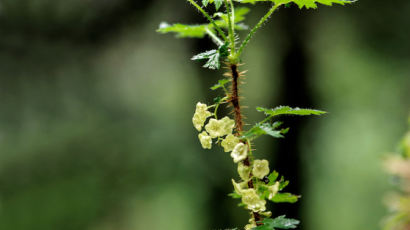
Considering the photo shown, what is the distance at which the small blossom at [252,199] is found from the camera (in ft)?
2.79

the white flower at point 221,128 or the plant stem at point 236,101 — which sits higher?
the plant stem at point 236,101

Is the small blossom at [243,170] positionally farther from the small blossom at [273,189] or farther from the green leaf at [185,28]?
the green leaf at [185,28]

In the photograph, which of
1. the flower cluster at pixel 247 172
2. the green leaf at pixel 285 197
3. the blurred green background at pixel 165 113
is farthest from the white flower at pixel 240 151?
the blurred green background at pixel 165 113

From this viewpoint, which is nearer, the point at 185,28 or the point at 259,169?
the point at 259,169

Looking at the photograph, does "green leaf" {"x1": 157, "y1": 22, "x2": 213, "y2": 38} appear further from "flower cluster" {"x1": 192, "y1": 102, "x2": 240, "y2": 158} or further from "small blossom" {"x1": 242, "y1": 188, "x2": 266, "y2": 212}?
"small blossom" {"x1": 242, "y1": 188, "x2": 266, "y2": 212}

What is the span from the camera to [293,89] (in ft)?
15.4

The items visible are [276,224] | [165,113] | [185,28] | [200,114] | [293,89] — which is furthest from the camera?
[165,113]

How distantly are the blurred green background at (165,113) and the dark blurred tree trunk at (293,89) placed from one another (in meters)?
0.01

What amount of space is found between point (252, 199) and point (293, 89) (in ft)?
13.0

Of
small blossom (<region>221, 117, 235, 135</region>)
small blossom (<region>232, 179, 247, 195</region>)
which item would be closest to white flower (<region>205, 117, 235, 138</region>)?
small blossom (<region>221, 117, 235, 135</region>)

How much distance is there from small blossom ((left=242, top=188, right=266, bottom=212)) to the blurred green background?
3.83 metres

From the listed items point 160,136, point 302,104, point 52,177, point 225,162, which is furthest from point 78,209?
point 302,104

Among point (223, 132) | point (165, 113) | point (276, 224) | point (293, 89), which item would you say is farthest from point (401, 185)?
point (165, 113)

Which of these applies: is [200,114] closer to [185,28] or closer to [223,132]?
[223,132]
